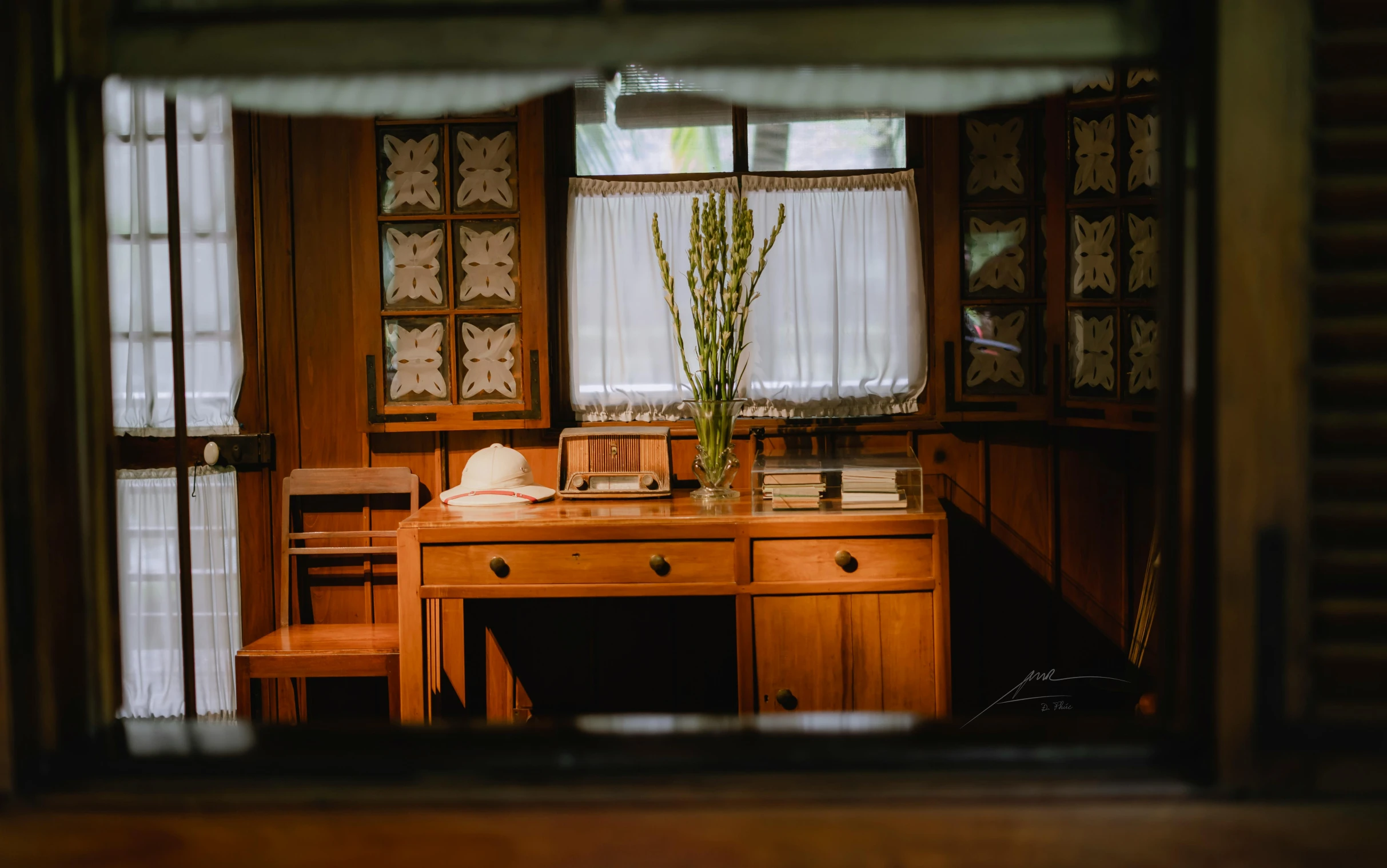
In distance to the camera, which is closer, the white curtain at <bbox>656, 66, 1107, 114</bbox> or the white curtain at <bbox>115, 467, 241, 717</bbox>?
the white curtain at <bbox>656, 66, 1107, 114</bbox>

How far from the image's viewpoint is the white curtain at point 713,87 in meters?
1.06

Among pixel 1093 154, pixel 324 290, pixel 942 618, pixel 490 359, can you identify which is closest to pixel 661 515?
pixel 942 618

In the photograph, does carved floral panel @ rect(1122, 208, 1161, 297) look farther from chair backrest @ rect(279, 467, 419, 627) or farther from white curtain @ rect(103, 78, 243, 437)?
white curtain @ rect(103, 78, 243, 437)

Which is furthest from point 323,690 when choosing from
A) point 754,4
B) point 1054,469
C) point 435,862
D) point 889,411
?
point 754,4

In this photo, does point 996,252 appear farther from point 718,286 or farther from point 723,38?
point 723,38

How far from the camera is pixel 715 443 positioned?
314cm

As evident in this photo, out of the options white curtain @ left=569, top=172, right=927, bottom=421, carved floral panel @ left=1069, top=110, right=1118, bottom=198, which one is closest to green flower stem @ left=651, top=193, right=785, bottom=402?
white curtain @ left=569, top=172, right=927, bottom=421

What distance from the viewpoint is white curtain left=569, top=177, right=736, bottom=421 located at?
3.41 meters

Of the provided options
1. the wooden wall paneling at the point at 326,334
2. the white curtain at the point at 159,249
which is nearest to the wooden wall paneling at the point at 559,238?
the wooden wall paneling at the point at 326,334

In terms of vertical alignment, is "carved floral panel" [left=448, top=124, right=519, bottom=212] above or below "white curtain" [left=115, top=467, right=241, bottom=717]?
above

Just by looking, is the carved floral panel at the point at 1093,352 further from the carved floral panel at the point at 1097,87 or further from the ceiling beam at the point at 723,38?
the ceiling beam at the point at 723,38

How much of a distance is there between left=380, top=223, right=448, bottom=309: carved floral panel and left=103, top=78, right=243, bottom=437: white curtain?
513mm

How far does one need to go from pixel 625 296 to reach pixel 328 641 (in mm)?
1406

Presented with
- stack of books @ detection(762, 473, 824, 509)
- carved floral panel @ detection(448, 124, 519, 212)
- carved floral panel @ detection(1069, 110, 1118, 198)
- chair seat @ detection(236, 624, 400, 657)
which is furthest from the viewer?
carved floral panel @ detection(448, 124, 519, 212)
